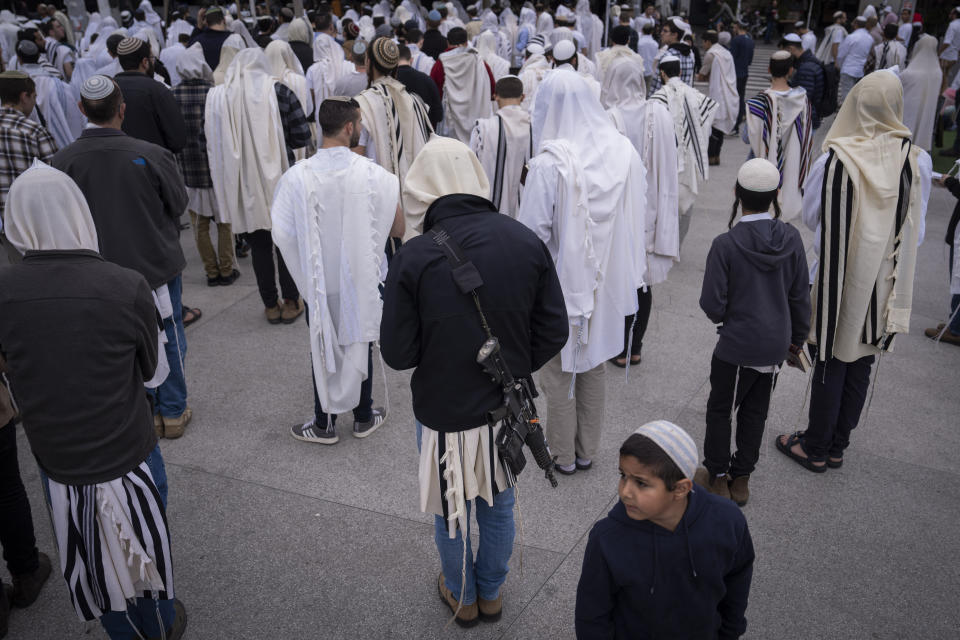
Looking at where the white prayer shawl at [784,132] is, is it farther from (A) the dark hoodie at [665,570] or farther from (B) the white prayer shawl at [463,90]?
(A) the dark hoodie at [665,570]

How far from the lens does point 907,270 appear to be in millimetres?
3451

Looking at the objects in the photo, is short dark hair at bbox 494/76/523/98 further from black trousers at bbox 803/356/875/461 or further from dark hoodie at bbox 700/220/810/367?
black trousers at bbox 803/356/875/461

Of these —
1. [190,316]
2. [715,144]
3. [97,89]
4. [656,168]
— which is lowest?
[190,316]

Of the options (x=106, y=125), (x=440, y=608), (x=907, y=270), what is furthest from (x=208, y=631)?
(x=907, y=270)

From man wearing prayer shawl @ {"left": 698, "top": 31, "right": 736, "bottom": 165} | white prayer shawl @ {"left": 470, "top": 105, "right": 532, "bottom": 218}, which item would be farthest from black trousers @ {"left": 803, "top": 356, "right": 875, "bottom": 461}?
man wearing prayer shawl @ {"left": 698, "top": 31, "right": 736, "bottom": 165}

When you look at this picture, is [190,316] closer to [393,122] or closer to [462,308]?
[393,122]

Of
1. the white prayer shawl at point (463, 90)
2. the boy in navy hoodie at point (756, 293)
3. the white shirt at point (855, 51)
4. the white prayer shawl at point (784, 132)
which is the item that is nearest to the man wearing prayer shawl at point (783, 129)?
the white prayer shawl at point (784, 132)

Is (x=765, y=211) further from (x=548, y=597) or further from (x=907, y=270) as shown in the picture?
(x=548, y=597)

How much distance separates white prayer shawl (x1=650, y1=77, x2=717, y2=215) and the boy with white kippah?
3.81 meters

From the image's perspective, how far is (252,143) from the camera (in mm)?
5227

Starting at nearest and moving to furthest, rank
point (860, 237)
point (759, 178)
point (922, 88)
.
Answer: point (759, 178) < point (860, 237) < point (922, 88)

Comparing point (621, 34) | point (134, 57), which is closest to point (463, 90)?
point (621, 34)

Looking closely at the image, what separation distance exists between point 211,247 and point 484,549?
4268mm

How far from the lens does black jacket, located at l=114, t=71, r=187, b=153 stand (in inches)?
196
